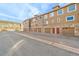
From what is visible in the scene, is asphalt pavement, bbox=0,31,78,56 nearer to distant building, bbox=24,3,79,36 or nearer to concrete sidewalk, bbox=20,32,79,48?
concrete sidewalk, bbox=20,32,79,48

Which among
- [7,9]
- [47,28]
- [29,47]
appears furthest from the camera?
[47,28]

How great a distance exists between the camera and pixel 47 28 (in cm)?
329

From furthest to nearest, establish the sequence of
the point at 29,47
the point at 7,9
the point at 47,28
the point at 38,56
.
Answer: the point at 47,28 < the point at 7,9 < the point at 29,47 < the point at 38,56

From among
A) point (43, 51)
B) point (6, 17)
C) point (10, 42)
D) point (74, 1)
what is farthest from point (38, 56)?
point (74, 1)

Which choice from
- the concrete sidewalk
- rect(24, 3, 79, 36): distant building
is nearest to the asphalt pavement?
the concrete sidewalk

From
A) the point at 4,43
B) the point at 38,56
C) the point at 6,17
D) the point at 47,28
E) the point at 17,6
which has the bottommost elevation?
the point at 38,56

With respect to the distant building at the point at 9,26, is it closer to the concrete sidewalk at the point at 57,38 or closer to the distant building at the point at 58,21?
the distant building at the point at 58,21

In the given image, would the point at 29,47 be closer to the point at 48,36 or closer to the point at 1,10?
the point at 48,36

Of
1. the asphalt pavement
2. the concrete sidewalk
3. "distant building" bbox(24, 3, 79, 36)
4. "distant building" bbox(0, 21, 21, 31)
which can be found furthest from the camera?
"distant building" bbox(24, 3, 79, 36)

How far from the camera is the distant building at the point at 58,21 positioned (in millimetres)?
3316

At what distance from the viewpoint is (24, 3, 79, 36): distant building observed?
A: 3.32 metres

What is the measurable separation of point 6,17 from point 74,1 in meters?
1.57

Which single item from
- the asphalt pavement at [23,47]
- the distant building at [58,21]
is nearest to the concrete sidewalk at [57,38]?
the distant building at [58,21]

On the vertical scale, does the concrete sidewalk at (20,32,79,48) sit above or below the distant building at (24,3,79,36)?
below
